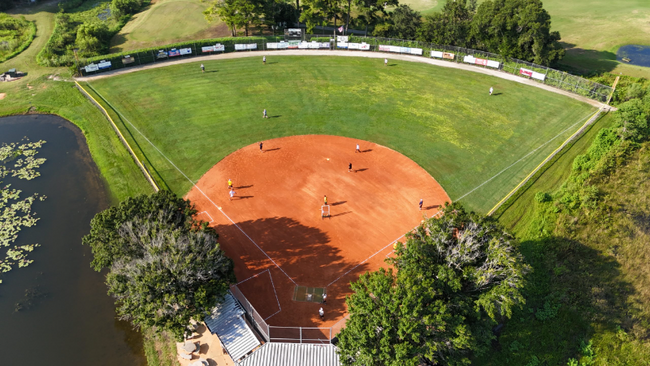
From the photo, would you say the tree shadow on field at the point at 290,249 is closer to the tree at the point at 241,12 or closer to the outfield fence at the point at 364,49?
the outfield fence at the point at 364,49

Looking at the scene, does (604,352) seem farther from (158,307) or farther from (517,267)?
(158,307)

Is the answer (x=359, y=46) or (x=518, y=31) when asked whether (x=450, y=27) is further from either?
(x=359, y=46)

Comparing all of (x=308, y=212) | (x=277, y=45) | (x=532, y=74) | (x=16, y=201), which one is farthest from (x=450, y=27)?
(x=16, y=201)

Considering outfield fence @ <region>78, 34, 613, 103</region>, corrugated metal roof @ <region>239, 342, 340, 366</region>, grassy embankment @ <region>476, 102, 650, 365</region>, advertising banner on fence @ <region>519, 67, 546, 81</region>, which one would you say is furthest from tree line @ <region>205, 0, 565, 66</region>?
corrugated metal roof @ <region>239, 342, 340, 366</region>

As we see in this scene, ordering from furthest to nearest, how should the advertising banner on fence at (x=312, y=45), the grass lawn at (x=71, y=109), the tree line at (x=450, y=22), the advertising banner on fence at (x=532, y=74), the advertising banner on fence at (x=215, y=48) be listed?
the advertising banner on fence at (x=312, y=45)
the advertising banner on fence at (x=215, y=48)
the advertising banner on fence at (x=532, y=74)
the tree line at (x=450, y=22)
the grass lawn at (x=71, y=109)

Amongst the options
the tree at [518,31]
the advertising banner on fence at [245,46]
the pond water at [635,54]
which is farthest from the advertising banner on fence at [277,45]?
the pond water at [635,54]

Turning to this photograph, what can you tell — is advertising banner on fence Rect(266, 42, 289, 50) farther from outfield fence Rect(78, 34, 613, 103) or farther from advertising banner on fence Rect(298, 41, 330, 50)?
advertising banner on fence Rect(298, 41, 330, 50)
